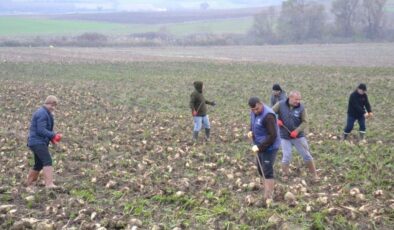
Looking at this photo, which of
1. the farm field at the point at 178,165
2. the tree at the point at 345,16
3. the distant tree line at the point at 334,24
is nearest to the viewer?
the farm field at the point at 178,165

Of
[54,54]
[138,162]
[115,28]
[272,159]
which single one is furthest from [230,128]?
[115,28]

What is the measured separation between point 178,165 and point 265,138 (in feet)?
13.4

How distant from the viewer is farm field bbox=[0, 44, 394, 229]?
8.80 m

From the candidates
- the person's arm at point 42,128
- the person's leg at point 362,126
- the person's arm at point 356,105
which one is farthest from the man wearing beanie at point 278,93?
the person's arm at point 42,128

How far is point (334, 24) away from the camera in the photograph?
88.3 metres

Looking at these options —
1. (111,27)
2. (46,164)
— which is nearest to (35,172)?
(46,164)

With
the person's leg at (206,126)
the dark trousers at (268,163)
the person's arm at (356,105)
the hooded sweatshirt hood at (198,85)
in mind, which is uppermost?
the hooded sweatshirt hood at (198,85)

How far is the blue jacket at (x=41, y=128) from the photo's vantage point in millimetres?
10773

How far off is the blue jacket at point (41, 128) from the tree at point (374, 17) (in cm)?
7958

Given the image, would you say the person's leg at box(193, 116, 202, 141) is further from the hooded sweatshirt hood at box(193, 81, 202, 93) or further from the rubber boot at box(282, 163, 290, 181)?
the rubber boot at box(282, 163, 290, 181)

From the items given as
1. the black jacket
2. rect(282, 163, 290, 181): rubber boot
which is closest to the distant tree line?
the black jacket

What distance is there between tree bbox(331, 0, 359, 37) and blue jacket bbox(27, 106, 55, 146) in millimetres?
80041

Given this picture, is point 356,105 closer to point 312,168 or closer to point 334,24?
point 312,168

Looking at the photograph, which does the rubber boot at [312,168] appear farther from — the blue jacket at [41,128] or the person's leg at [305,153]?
the blue jacket at [41,128]
